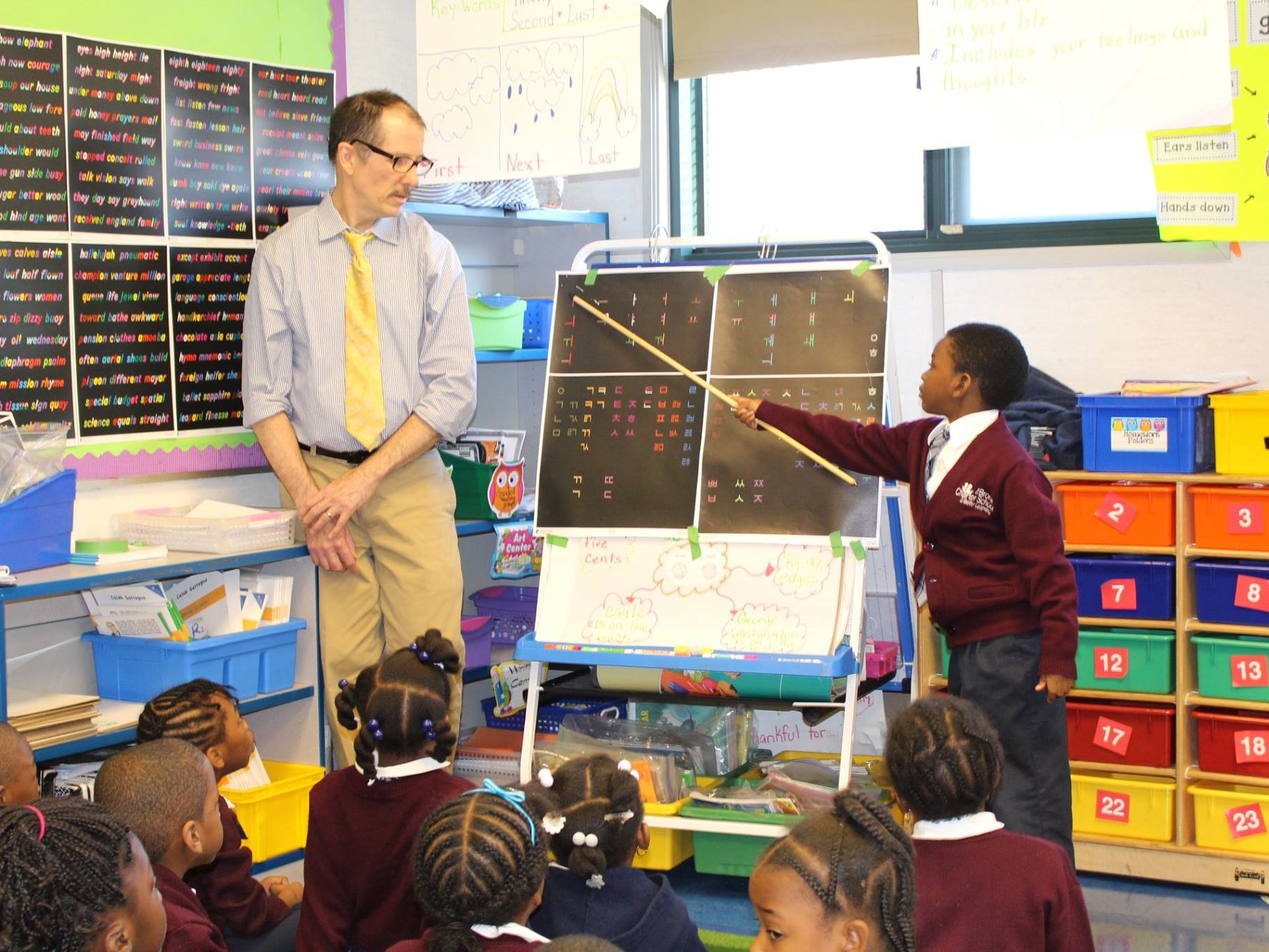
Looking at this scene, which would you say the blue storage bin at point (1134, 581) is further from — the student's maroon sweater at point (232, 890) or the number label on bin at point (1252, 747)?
the student's maroon sweater at point (232, 890)

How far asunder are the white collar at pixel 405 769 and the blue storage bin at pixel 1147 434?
204 cm

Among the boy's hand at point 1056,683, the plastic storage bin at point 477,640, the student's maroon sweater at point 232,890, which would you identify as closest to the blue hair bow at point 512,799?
the student's maroon sweater at point 232,890

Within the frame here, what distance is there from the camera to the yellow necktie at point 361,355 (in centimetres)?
332

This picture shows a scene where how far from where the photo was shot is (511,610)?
13.7 ft

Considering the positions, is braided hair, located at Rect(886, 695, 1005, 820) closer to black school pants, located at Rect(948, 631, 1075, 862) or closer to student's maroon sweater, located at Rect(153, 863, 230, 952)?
black school pants, located at Rect(948, 631, 1075, 862)

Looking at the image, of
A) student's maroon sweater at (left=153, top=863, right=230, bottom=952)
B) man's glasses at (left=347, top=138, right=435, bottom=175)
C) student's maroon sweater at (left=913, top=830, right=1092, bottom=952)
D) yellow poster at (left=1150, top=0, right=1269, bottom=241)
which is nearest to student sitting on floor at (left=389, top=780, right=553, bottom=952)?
student's maroon sweater at (left=153, top=863, right=230, bottom=952)

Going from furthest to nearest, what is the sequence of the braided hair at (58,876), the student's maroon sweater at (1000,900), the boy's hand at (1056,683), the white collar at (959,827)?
the boy's hand at (1056,683) → the white collar at (959,827) → the student's maroon sweater at (1000,900) → the braided hair at (58,876)

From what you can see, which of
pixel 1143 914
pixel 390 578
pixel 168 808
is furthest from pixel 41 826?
pixel 1143 914

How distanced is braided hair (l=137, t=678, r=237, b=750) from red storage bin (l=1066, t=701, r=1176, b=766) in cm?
210

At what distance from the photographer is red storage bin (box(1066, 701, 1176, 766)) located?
139 inches

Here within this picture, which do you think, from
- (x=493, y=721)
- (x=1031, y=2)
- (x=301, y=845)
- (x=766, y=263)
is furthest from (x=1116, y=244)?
(x=301, y=845)

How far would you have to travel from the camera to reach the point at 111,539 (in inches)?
123

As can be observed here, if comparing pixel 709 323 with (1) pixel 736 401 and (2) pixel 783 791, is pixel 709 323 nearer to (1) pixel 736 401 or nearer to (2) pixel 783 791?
(1) pixel 736 401

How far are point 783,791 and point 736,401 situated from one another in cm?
97
